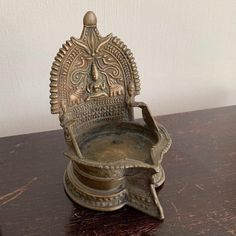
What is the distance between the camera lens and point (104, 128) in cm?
90

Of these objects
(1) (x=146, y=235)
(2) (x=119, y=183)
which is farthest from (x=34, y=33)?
(1) (x=146, y=235)

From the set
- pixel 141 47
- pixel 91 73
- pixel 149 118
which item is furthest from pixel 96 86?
pixel 141 47

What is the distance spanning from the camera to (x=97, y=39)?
82 centimetres

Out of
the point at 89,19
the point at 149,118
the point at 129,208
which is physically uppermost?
the point at 89,19

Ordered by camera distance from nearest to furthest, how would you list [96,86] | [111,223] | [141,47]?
[111,223], [96,86], [141,47]

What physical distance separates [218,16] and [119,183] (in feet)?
2.38

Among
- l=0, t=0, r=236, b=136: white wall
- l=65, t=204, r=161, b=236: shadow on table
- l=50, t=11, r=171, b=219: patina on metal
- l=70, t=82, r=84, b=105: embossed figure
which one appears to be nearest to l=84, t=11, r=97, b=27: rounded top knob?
l=50, t=11, r=171, b=219: patina on metal

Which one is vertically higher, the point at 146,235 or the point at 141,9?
the point at 141,9

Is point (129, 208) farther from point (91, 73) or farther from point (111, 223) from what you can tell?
point (91, 73)

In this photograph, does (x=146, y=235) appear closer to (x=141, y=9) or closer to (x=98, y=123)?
(x=98, y=123)

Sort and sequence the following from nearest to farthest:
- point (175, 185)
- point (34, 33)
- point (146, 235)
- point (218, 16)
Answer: point (146, 235) → point (175, 185) → point (34, 33) → point (218, 16)

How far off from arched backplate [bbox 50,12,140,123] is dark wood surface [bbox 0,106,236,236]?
0.19 m

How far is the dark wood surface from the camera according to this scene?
2.40 feet

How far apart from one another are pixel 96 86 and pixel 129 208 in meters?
0.29
